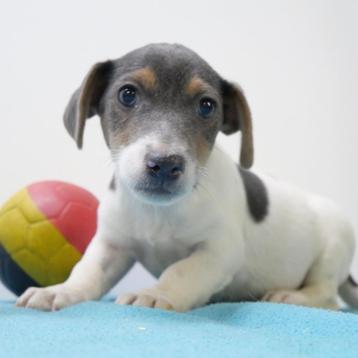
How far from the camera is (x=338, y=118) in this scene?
237 inches

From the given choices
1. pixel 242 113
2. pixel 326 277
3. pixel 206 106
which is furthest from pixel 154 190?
pixel 326 277

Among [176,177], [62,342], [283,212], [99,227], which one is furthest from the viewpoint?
[283,212]

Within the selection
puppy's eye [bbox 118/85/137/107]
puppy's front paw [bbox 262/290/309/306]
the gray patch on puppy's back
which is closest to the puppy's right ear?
puppy's eye [bbox 118/85/137/107]

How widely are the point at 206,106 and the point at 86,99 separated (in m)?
0.60

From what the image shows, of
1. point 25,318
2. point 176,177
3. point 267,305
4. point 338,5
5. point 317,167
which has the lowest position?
point 317,167

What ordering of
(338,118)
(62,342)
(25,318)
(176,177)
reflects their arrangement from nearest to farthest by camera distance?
1. (62,342)
2. (25,318)
3. (176,177)
4. (338,118)

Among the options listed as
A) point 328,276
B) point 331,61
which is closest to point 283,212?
point 328,276

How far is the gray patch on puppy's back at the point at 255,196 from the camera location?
12.4 ft

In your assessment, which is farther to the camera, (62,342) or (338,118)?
(338,118)

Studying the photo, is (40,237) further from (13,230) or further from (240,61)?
(240,61)

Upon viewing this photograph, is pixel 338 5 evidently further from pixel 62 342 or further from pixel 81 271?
pixel 62 342

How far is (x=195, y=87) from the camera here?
3.19 meters

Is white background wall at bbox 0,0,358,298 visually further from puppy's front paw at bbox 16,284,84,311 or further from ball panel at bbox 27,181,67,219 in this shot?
puppy's front paw at bbox 16,284,84,311

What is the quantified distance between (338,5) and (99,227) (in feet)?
11.7
